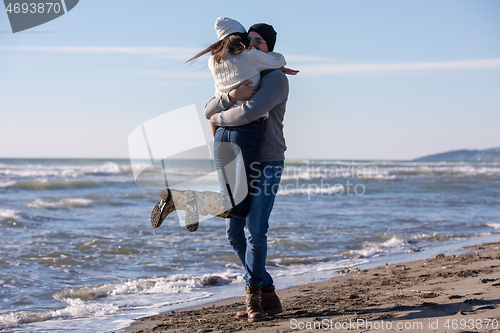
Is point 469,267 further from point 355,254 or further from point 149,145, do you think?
point 149,145

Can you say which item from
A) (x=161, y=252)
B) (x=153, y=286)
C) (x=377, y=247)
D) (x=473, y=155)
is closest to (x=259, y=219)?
(x=153, y=286)

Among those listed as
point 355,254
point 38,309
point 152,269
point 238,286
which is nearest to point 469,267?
point 355,254

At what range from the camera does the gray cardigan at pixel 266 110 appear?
2.42 metres

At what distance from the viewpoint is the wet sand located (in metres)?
2.27

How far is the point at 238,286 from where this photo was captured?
439 centimetres

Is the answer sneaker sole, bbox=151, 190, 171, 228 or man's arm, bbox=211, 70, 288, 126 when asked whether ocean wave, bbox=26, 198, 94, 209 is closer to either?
sneaker sole, bbox=151, 190, 171, 228

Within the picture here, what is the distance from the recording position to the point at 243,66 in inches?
97.3

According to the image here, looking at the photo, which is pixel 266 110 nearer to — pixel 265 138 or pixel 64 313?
Result: pixel 265 138

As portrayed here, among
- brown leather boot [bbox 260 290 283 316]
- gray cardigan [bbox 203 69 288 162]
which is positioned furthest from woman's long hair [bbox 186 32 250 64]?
brown leather boot [bbox 260 290 283 316]

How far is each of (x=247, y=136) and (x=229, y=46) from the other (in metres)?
0.54

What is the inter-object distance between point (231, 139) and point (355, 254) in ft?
13.4

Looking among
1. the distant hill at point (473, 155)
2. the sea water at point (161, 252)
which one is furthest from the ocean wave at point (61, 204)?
the distant hill at point (473, 155)

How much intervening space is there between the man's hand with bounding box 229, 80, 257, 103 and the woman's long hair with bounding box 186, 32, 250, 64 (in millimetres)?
192

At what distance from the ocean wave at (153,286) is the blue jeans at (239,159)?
2085 millimetres
